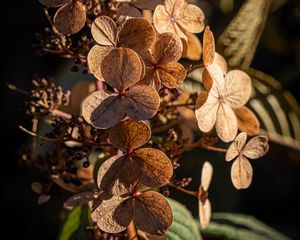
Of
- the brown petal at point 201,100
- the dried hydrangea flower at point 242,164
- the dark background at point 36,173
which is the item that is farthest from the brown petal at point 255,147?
the dark background at point 36,173

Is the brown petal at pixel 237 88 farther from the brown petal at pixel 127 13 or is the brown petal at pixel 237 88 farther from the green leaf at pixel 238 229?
the green leaf at pixel 238 229

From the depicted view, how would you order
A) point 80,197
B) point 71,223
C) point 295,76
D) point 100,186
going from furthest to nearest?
1. point 295,76
2. point 71,223
3. point 80,197
4. point 100,186

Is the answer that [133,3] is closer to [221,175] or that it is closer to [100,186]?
[100,186]

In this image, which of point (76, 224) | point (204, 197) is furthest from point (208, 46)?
point (76, 224)

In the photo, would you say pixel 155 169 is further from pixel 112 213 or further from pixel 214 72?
pixel 214 72

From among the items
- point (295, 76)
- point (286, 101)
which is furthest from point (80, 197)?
point (295, 76)

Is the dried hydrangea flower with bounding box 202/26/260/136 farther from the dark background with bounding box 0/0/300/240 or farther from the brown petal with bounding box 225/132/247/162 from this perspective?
the dark background with bounding box 0/0/300/240

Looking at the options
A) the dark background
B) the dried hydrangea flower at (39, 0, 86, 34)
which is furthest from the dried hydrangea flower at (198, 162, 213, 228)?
the dark background
